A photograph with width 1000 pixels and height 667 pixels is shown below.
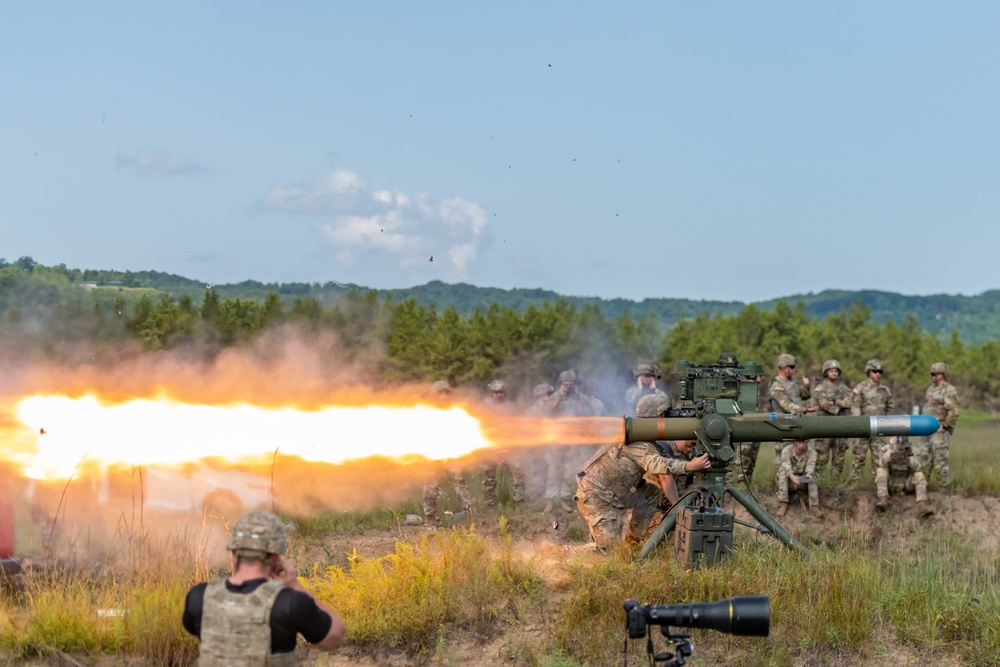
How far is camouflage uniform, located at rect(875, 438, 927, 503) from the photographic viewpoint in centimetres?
1507

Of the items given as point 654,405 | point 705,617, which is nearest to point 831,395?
point 654,405

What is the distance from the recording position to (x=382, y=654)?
8.17 metres

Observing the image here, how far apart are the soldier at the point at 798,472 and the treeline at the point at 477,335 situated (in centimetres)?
371

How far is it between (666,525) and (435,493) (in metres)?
5.22

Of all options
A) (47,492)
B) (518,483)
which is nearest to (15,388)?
(47,492)

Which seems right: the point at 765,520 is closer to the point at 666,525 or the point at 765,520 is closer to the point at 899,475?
the point at 666,525

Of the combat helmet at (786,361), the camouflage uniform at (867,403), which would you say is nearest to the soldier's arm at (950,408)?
the camouflage uniform at (867,403)

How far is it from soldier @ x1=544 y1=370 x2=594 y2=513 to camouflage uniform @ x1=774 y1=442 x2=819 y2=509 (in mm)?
3315

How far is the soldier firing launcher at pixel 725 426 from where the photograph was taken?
10.1 meters

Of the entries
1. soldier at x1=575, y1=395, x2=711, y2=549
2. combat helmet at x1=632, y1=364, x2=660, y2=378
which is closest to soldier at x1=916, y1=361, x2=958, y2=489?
combat helmet at x1=632, y1=364, x2=660, y2=378

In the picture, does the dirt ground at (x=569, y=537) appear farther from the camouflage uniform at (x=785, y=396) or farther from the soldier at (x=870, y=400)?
the camouflage uniform at (x=785, y=396)

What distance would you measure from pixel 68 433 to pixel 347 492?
4.94m

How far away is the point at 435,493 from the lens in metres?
14.5

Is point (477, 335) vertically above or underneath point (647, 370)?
above
